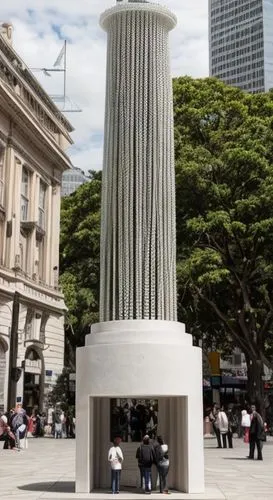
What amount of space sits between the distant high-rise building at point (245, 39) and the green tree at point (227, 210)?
3094 inches

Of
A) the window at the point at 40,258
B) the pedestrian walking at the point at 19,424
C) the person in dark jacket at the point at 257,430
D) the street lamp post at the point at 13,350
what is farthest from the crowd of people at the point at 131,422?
A: the window at the point at 40,258

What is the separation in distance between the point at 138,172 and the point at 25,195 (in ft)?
82.3

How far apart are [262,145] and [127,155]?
18.4m

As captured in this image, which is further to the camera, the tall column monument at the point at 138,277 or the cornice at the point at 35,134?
the cornice at the point at 35,134

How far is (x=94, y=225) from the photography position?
3781 cm

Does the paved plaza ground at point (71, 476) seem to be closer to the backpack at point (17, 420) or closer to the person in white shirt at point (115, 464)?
the person in white shirt at point (115, 464)

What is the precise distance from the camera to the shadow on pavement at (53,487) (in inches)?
562

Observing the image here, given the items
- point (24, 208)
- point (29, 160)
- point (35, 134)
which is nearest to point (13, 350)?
point (24, 208)

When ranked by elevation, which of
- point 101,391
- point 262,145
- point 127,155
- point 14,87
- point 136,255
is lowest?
point 101,391

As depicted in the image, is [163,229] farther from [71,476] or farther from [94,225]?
[94,225]

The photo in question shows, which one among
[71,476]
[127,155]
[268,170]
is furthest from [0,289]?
[127,155]

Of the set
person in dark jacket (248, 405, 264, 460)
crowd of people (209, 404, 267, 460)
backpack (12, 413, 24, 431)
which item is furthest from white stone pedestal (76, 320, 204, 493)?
backpack (12, 413, 24, 431)

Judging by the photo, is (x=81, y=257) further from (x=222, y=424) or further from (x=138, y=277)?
(x=138, y=277)

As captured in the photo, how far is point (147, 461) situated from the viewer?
13523 mm
